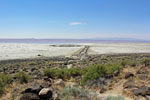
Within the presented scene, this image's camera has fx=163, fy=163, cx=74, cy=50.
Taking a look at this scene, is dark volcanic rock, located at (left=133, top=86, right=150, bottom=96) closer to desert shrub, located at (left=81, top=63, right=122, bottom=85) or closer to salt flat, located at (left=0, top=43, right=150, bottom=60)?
desert shrub, located at (left=81, top=63, right=122, bottom=85)

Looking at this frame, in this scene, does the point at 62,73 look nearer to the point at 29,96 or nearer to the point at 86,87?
Result: the point at 86,87

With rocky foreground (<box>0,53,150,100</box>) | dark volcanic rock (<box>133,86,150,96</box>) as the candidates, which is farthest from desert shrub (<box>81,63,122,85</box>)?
dark volcanic rock (<box>133,86,150,96</box>)

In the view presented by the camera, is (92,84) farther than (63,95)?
Yes

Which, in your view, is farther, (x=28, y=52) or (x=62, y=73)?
(x=28, y=52)

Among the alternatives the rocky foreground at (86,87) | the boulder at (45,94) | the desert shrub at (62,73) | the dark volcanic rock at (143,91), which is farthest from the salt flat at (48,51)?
the dark volcanic rock at (143,91)

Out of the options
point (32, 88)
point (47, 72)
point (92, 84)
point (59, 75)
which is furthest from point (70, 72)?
point (32, 88)

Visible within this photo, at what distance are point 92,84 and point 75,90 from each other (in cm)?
294

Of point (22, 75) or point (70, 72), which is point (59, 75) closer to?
point (70, 72)

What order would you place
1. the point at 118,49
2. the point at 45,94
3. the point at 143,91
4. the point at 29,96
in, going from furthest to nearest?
the point at 118,49, the point at 143,91, the point at 45,94, the point at 29,96

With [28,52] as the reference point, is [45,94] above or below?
above

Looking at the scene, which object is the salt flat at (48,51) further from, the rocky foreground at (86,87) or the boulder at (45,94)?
the boulder at (45,94)

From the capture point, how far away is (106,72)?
1123 cm

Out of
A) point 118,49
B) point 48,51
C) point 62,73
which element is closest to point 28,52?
point 48,51

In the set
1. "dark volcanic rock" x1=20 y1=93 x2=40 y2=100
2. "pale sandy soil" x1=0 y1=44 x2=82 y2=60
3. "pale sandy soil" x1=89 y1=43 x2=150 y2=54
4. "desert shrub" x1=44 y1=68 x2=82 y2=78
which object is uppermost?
"dark volcanic rock" x1=20 y1=93 x2=40 y2=100
